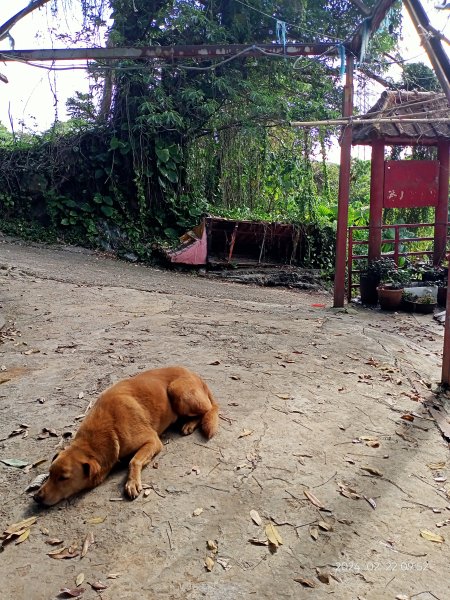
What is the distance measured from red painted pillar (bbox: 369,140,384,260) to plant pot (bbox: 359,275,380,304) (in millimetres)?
534

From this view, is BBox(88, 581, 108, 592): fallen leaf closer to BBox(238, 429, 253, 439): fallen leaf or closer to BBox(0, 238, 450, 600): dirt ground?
BBox(0, 238, 450, 600): dirt ground

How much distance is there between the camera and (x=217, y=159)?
17469mm

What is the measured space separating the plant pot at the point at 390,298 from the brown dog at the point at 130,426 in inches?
252

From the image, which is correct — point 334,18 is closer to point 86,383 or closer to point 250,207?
point 250,207

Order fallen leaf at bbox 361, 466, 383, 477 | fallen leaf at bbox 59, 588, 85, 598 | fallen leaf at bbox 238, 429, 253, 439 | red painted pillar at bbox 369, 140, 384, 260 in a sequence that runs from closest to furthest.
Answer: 1. fallen leaf at bbox 59, 588, 85, 598
2. fallen leaf at bbox 361, 466, 383, 477
3. fallen leaf at bbox 238, 429, 253, 439
4. red painted pillar at bbox 369, 140, 384, 260

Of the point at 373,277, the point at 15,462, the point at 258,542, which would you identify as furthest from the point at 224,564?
the point at 373,277

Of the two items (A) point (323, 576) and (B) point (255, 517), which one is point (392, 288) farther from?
(A) point (323, 576)

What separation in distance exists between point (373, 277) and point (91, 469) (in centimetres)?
818

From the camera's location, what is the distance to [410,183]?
10.9 metres

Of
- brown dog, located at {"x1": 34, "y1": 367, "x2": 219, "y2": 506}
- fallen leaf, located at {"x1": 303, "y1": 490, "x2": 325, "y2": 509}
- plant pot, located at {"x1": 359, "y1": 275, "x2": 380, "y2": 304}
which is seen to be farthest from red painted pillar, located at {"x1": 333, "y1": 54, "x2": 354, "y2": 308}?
fallen leaf, located at {"x1": 303, "y1": 490, "x2": 325, "y2": 509}

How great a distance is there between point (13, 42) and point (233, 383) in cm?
712

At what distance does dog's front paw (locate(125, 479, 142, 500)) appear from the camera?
3.27 m

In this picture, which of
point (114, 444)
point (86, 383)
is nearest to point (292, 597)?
point (114, 444)

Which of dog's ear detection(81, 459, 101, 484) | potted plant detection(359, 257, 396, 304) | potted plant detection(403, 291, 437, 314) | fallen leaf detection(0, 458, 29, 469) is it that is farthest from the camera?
potted plant detection(359, 257, 396, 304)
